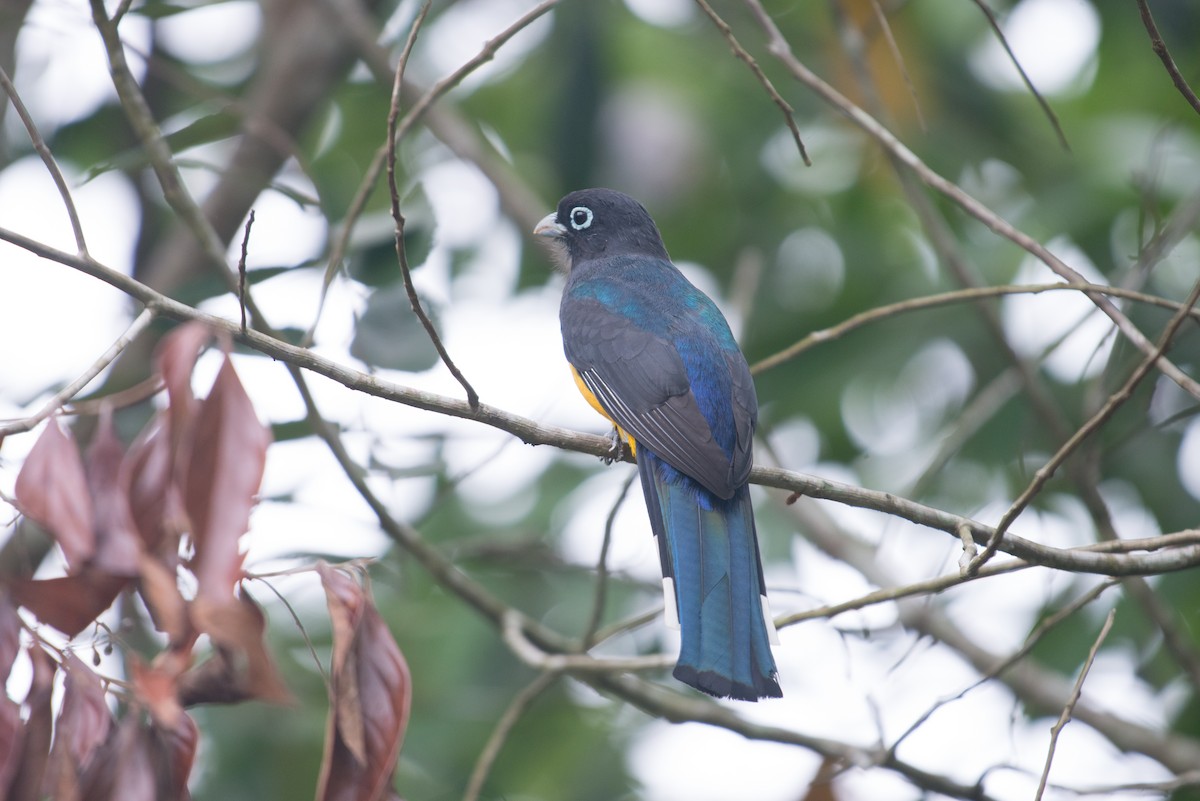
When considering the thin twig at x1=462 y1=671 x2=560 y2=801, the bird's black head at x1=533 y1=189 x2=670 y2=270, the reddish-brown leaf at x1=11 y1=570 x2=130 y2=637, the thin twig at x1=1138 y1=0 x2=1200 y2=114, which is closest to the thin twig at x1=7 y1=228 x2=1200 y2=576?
the reddish-brown leaf at x1=11 y1=570 x2=130 y2=637

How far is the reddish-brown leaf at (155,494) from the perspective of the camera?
2219 mm

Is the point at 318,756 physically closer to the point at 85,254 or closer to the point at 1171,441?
the point at 85,254

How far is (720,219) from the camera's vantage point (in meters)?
6.92

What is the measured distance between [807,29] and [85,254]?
4.82 m

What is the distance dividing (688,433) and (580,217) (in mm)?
1854

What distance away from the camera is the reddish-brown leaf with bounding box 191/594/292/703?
1966 millimetres

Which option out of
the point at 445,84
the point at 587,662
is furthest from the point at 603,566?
the point at 445,84

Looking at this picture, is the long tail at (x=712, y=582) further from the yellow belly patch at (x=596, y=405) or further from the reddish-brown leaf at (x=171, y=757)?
the reddish-brown leaf at (x=171, y=757)

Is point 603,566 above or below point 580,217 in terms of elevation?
below

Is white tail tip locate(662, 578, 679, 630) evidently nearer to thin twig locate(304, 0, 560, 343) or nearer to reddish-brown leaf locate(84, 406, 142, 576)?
thin twig locate(304, 0, 560, 343)

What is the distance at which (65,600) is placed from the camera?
2193 millimetres

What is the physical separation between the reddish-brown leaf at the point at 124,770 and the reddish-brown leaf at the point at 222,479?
1.28ft

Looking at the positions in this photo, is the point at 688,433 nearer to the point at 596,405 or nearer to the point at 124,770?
the point at 596,405

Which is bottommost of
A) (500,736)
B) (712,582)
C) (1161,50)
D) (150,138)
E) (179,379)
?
(179,379)
